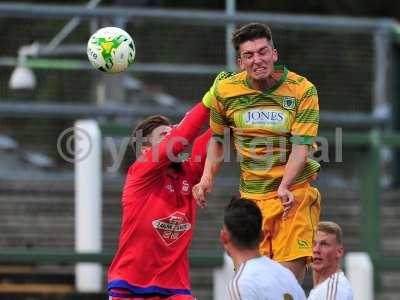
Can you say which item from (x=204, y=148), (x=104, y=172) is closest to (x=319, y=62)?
(x=104, y=172)

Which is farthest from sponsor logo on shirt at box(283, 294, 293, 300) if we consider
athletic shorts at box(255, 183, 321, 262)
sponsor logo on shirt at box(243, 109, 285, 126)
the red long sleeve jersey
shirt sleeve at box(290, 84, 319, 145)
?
the red long sleeve jersey

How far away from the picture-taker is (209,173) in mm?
9297

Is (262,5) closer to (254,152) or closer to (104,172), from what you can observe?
(104,172)

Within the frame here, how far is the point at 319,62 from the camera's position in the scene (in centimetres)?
1500

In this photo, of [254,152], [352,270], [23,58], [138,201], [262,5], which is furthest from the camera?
[262,5]

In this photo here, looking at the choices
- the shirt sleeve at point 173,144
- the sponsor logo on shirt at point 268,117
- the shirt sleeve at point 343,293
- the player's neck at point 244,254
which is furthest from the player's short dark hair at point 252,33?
the player's neck at point 244,254

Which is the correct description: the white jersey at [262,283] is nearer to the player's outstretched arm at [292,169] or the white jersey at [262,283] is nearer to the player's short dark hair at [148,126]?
the player's outstretched arm at [292,169]

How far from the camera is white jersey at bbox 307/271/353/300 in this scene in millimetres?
9102

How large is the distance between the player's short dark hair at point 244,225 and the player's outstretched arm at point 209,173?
1.40 metres

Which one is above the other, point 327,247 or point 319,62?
point 319,62

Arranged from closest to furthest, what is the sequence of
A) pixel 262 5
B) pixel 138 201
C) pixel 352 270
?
pixel 138 201 → pixel 352 270 → pixel 262 5

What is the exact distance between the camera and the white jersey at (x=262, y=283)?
743cm

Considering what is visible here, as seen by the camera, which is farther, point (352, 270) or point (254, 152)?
point (352, 270)

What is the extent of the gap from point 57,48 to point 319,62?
2.78m
